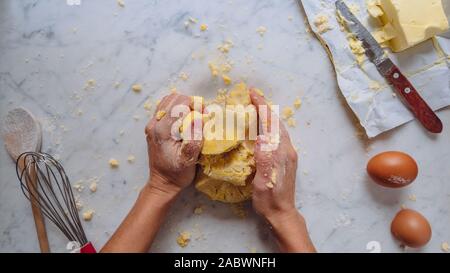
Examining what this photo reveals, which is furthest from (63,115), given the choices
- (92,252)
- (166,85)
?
(92,252)

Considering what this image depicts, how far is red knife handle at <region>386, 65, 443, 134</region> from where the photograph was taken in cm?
136

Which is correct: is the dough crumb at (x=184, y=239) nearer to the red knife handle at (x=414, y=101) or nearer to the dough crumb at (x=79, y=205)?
the dough crumb at (x=79, y=205)

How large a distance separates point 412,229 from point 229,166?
621 millimetres

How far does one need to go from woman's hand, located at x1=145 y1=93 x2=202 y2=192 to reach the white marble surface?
0.32 ft

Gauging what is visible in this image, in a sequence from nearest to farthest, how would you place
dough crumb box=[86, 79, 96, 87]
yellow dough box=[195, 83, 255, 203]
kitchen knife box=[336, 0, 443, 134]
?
1. yellow dough box=[195, 83, 255, 203]
2. kitchen knife box=[336, 0, 443, 134]
3. dough crumb box=[86, 79, 96, 87]

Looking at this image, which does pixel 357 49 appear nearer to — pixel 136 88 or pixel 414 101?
pixel 414 101

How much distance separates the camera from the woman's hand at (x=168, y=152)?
1.27m

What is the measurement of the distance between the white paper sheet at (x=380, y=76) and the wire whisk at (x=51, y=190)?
1007mm

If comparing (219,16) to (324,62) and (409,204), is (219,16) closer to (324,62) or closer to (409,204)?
(324,62)

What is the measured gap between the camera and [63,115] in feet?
4.81

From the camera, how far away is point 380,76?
138cm

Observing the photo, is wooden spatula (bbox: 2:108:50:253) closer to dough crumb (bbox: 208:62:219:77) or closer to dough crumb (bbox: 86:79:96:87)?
dough crumb (bbox: 86:79:96:87)

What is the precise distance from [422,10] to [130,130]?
1019 mm

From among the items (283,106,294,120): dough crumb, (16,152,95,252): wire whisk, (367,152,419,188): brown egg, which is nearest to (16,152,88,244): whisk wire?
(16,152,95,252): wire whisk
